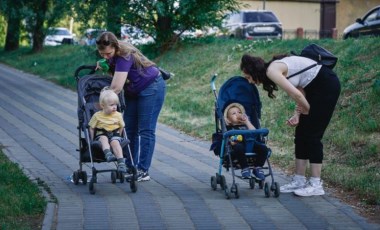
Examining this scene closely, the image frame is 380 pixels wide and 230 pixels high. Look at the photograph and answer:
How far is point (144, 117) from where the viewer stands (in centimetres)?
979

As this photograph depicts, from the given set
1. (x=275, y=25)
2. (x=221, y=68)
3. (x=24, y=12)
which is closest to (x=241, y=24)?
(x=275, y=25)

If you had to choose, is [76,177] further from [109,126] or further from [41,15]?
[41,15]

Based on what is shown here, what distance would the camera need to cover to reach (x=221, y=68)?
62.7 feet

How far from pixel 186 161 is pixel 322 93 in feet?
10.1

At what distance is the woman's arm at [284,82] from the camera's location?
857 cm

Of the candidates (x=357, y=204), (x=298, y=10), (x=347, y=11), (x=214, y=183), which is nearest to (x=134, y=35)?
(x=214, y=183)

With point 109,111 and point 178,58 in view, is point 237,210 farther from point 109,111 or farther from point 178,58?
point 178,58

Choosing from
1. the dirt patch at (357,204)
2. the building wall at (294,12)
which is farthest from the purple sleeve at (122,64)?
the building wall at (294,12)

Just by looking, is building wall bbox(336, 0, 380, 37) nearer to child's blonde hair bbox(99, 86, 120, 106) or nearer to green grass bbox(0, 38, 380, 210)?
green grass bbox(0, 38, 380, 210)

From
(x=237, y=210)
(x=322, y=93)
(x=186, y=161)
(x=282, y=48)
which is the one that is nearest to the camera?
(x=237, y=210)

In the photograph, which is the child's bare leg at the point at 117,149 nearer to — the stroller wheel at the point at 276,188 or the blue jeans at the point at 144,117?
the blue jeans at the point at 144,117

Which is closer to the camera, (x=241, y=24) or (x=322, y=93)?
(x=322, y=93)

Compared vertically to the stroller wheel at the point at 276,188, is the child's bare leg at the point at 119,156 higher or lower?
higher

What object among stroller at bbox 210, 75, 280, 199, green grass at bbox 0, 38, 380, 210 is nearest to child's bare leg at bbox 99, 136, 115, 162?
stroller at bbox 210, 75, 280, 199
